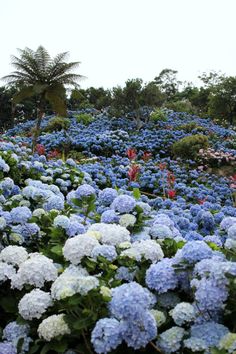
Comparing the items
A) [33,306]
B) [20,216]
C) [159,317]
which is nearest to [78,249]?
[33,306]

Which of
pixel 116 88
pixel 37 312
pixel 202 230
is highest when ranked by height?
pixel 116 88

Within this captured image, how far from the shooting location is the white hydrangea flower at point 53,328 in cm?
190

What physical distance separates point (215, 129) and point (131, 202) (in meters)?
14.7

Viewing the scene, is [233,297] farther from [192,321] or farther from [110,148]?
[110,148]

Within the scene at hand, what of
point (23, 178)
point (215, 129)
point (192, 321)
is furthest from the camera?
point (215, 129)

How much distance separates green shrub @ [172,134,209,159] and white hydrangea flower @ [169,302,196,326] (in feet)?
35.9

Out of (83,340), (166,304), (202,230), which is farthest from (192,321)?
(202,230)

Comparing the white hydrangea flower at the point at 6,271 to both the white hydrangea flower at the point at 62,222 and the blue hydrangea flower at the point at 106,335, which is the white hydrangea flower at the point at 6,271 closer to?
the white hydrangea flower at the point at 62,222

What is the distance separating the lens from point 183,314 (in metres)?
1.91

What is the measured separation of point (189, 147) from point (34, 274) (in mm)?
11037

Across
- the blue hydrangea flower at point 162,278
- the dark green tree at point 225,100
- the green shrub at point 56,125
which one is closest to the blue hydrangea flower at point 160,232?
the blue hydrangea flower at point 162,278

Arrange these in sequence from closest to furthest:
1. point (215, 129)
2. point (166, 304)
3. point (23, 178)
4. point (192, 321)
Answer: point (192, 321) < point (166, 304) < point (23, 178) < point (215, 129)

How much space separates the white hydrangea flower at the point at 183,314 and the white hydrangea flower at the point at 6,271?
88 centimetres

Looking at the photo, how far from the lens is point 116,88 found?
18.0m
